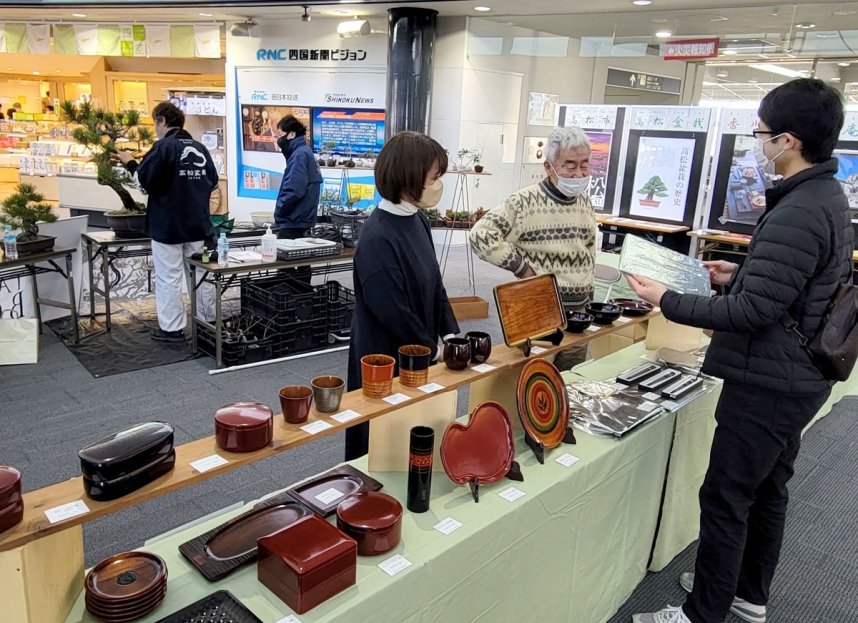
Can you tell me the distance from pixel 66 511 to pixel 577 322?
1.55 meters

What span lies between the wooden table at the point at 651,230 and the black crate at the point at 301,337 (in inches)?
120

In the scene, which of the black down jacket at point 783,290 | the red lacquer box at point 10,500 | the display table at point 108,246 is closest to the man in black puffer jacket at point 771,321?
the black down jacket at point 783,290

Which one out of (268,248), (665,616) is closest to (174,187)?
(268,248)

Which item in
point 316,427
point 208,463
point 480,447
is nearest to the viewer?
point 208,463

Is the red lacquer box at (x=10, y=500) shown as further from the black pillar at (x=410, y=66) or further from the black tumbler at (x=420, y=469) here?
the black pillar at (x=410, y=66)

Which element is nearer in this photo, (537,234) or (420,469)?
(420,469)

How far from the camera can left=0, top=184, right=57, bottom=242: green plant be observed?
3916 mm

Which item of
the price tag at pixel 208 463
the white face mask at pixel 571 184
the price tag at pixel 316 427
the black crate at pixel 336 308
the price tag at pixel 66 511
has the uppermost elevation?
the white face mask at pixel 571 184

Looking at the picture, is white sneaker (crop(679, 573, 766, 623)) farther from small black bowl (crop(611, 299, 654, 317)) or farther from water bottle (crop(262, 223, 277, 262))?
water bottle (crop(262, 223, 277, 262))

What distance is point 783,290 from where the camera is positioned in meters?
1.51

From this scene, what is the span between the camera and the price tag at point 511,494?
1522 millimetres

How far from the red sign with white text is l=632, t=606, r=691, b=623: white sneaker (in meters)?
6.24

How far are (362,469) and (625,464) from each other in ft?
2.51

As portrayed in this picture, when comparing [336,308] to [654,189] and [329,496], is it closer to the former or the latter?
[329,496]
